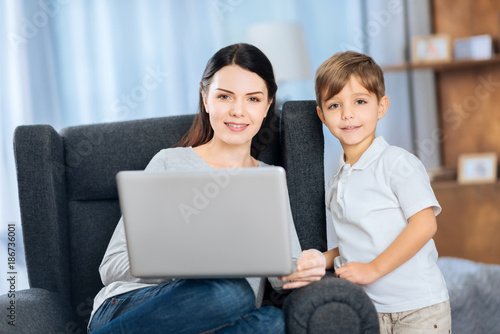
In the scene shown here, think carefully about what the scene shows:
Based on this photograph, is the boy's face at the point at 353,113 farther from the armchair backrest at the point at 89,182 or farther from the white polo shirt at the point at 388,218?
the armchair backrest at the point at 89,182

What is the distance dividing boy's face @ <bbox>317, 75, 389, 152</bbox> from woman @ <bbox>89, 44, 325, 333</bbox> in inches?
9.2

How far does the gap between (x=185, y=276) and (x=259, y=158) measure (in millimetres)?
703

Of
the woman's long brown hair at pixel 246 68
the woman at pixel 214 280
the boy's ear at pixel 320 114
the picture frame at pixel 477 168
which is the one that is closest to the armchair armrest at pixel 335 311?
the woman at pixel 214 280

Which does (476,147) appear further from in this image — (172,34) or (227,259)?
(227,259)

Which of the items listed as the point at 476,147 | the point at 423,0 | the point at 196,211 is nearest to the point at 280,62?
the point at 423,0

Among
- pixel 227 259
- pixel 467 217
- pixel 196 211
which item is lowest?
pixel 467 217

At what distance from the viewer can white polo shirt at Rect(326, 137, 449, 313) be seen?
1.38 metres

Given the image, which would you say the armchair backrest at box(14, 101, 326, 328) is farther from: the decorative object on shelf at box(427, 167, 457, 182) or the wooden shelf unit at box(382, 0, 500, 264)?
the decorative object on shelf at box(427, 167, 457, 182)

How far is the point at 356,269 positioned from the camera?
137 centimetres

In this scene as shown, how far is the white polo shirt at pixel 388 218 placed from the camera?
138 cm

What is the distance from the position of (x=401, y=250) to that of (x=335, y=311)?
0.24m

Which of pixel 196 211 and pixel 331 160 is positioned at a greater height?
pixel 196 211

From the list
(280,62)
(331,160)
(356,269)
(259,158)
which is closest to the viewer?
(356,269)

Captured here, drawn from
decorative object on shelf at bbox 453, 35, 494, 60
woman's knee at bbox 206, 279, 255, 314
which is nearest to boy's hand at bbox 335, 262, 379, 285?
woman's knee at bbox 206, 279, 255, 314
